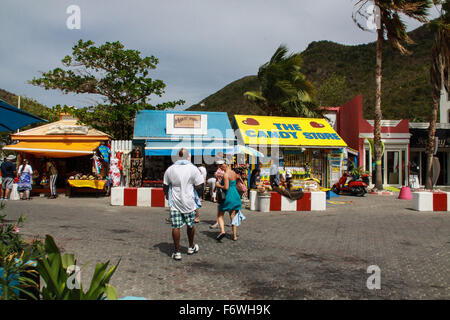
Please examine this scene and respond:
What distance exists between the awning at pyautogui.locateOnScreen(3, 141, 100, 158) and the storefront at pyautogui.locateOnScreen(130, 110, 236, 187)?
2212mm

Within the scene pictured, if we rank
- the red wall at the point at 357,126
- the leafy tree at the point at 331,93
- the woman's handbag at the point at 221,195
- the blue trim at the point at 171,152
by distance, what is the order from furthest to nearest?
the leafy tree at the point at 331,93 → the red wall at the point at 357,126 → the blue trim at the point at 171,152 → the woman's handbag at the point at 221,195

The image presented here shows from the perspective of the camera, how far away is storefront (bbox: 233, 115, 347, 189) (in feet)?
55.0

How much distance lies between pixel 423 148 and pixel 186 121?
51.3 ft

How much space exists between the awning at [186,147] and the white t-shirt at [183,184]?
30.6 ft

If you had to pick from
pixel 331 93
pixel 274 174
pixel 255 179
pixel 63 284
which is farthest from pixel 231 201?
pixel 331 93

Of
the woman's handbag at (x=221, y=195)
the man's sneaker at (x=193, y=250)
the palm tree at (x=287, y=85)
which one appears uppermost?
the palm tree at (x=287, y=85)

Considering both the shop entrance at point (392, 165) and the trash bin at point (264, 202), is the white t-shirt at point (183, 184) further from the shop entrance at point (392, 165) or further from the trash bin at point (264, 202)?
the shop entrance at point (392, 165)

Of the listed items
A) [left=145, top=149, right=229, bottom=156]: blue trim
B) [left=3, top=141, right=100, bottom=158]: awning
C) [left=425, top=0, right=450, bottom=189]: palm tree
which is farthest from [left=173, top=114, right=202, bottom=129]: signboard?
[left=425, top=0, right=450, bottom=189]: palm tree

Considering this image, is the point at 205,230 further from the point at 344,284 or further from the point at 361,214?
the point at 361,214

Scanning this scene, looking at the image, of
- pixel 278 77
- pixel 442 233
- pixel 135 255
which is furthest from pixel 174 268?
pixel 278 77

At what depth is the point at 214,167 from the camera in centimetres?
1698

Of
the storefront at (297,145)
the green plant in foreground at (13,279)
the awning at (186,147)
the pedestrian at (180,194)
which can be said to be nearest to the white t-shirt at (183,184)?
the pedestrian at (180,194)

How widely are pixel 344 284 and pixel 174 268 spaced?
2.40m

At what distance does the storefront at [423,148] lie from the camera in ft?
70.9
